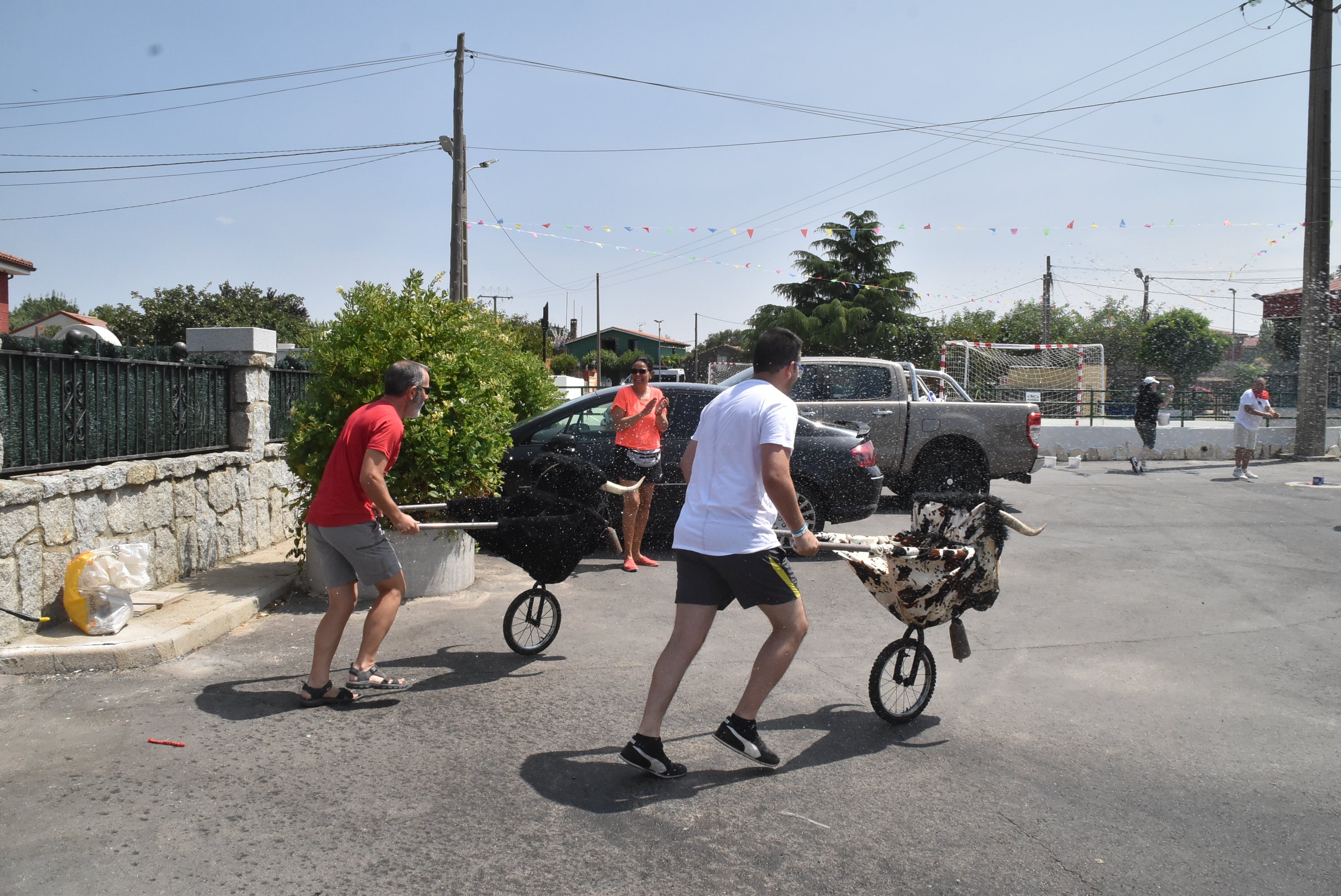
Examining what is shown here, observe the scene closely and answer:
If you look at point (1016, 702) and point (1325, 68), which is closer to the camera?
point (1016, 702)

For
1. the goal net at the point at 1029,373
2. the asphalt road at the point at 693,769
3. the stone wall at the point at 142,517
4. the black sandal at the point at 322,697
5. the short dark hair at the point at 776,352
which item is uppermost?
the goal net at the point at 1029,373

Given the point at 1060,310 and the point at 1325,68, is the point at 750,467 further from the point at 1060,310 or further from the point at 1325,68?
the point at 1060,310

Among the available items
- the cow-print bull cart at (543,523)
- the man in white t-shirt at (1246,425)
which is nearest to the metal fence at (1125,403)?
the man in white t-shirt at (1246,425)

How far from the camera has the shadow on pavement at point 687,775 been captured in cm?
375

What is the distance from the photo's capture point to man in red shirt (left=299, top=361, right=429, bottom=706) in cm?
465

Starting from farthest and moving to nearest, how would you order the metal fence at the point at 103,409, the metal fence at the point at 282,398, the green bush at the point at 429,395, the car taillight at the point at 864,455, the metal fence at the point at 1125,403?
1. the metal fence at the point at 1125,403
2. the metal fence at the point at 282,398
3. the car taillight at the point at 864,455
4. the green bush at the point at 429,395
5. the metal fence at the point at 103,409

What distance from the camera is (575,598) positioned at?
24.1 feet

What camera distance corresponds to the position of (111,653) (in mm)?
5367

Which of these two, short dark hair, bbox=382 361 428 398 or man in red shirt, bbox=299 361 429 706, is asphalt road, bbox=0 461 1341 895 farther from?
short dark hair, bbox=382 361 428 398

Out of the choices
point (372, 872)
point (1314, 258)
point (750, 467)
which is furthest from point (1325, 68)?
point (372, 872)

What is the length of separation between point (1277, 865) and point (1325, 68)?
73.7 feet

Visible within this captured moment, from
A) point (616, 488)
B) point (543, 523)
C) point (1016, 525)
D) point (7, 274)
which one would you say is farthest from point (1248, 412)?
point (7, 274)

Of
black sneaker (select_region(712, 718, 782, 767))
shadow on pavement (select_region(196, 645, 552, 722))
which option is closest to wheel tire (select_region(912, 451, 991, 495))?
shadow on pavement (select_region(196, 645, 552, 722))

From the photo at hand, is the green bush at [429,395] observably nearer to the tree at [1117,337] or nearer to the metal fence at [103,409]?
the metal fence at [103,409]
